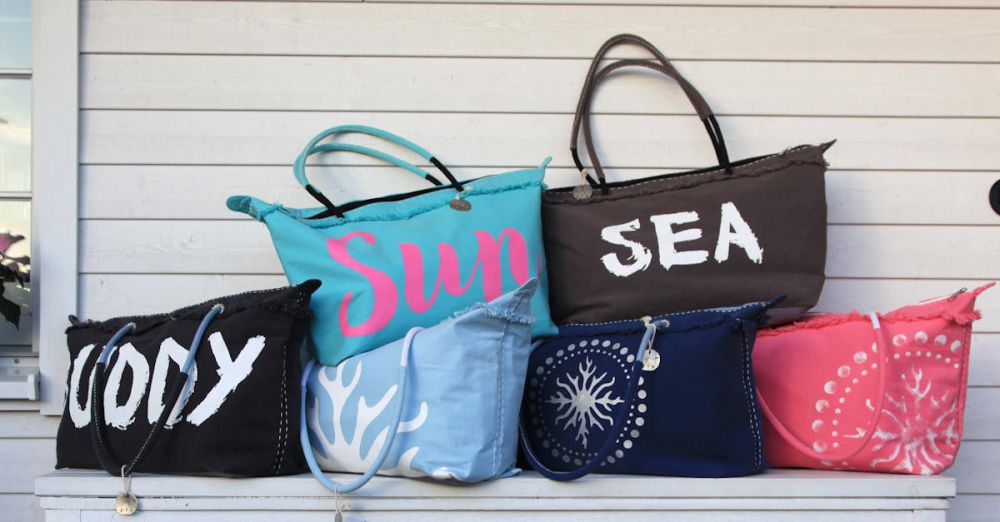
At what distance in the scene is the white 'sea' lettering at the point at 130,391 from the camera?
138cm

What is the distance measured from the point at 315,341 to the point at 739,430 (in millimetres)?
702

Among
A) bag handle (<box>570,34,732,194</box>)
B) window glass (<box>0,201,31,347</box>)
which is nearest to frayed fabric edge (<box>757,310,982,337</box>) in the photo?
bag handle (<box>570,34,732,194</box>)

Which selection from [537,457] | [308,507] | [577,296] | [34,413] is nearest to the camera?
[308,507]

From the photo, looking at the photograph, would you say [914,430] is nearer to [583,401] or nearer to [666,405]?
[666,405]

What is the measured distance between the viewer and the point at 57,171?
1.73 m

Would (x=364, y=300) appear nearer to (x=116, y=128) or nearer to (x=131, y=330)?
(x=131, y=330)

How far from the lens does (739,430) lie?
4.42 feet

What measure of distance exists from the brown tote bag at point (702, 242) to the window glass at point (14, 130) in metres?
1.13

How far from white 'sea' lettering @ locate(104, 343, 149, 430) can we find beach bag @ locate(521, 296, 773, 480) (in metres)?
0.61

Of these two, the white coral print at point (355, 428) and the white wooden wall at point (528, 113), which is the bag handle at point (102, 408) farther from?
the white wooden wall at point (528, 113)

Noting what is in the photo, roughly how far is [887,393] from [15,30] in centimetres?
182

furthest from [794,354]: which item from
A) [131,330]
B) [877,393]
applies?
[131,330]

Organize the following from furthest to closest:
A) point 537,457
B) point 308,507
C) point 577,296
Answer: point 577,296 < point 537,457 < point 308,507

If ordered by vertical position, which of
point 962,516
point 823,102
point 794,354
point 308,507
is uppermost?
point 823,102
